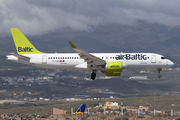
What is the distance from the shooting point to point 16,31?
77562mm

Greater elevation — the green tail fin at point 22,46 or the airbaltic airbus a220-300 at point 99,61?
the green tail fin at point 22,46

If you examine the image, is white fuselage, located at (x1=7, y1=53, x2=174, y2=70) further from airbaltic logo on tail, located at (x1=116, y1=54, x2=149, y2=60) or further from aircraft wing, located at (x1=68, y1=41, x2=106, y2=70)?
aircraft wing, located at (x1=68, y1=41, x2=106, y2=70)

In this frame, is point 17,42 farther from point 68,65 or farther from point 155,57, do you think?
point 155,57

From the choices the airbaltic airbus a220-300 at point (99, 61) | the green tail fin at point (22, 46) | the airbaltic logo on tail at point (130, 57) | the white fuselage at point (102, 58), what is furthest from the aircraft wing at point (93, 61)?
the green tail fin at point (22, 46)

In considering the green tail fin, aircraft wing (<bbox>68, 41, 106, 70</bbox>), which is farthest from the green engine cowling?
the green tail fin

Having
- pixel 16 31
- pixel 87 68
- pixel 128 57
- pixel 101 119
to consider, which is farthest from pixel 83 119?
pixel 16 31

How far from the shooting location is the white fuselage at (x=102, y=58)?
7125cm

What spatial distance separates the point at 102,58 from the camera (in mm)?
71375

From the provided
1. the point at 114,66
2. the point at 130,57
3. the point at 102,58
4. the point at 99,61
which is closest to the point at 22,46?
the point at 99,61

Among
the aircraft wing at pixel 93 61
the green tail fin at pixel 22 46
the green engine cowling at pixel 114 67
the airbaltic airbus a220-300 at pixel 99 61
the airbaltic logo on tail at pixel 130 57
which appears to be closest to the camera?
the aircraft wing at pixel 93 61

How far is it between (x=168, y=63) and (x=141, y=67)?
6.74 m

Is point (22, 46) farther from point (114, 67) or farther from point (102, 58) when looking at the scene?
point (114, 67)

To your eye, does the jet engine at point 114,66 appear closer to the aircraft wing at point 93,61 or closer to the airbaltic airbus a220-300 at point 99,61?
the airbaltic airbus a220-300 at point 99,61

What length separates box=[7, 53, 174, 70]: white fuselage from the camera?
71250 millimetres
